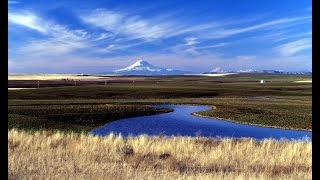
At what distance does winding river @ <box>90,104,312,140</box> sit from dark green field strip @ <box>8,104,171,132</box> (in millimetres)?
→ 1545

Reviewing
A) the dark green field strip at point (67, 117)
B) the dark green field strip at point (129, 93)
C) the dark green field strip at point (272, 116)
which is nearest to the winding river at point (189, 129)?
the dark green field strip at point (67, 117)

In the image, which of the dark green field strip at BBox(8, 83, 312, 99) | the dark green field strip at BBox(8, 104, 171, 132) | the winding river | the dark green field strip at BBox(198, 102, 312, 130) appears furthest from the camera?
the dark green field strip at BBox(8, 83, 312, 99)

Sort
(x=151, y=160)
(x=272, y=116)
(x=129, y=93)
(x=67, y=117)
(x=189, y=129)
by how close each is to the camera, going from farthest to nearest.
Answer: (x=129, y=93)
(x=272, y=116)
(x=67, y=117)
(x=189, y=129)
(x=151, y=160)

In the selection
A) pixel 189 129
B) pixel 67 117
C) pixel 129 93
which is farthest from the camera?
pixel 129 93

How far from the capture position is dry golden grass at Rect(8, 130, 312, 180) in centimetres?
1228

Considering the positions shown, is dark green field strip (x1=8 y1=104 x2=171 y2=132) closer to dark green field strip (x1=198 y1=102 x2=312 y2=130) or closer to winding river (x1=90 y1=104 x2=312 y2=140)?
winding river (x1=90 y1=104 x2=312 y2=140)

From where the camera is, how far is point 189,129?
3778 centimetres

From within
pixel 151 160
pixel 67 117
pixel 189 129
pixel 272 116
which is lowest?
pixel 189 129

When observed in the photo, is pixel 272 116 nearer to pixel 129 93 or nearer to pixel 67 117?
pixel 67 117

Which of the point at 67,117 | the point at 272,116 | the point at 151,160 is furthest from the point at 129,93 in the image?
the point at 151,160

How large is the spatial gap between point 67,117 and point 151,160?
1038 inches

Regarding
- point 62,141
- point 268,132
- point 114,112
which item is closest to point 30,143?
point 62,141

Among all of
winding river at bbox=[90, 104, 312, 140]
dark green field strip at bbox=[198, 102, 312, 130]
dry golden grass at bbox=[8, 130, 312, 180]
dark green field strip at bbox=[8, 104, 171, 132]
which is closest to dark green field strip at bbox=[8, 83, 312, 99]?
dark green field strip at bbox=[8, 104, 171, 132]
